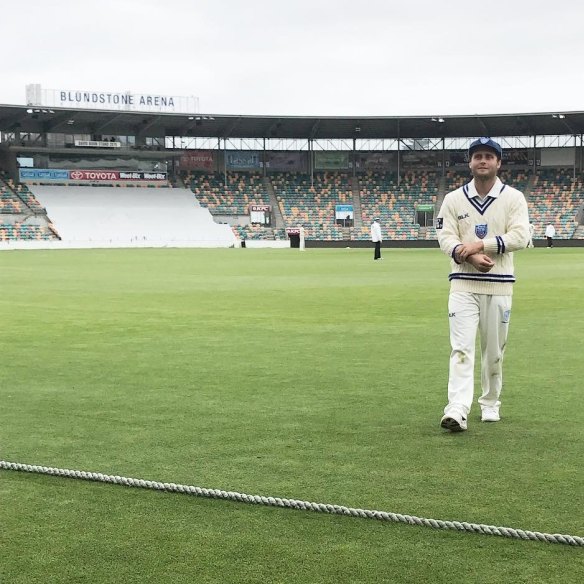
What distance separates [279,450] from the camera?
631 centimetres

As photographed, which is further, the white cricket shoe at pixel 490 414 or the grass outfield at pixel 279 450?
the white cricket shoe at pixel 490 414

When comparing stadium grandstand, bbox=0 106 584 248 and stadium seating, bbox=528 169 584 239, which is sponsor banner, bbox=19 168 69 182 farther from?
stadium seating, bbox=528 169 584 239

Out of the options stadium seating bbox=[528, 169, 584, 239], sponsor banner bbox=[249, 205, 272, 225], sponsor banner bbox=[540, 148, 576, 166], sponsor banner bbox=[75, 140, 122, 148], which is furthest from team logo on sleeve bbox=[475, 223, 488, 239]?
sponsor banner bbox=[540, 148, 576, 166]

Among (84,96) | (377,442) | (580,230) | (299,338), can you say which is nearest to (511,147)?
(580,230)

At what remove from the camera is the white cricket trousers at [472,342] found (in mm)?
7016

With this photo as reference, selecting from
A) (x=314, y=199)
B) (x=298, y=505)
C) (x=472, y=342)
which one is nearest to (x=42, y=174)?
(x=314, y=199)

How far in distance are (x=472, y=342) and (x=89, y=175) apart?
81.6 metres

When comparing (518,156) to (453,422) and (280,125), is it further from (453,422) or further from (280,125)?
(453,422)

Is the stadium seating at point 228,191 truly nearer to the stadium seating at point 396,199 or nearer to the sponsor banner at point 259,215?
the sponsor banner at point 259,215

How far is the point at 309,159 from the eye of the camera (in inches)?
3654

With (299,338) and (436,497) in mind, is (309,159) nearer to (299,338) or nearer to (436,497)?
(299,338)

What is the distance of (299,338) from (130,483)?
25.4 ft

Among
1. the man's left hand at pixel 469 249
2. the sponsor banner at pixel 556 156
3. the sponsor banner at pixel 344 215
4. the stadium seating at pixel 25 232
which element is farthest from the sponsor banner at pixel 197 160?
the man's left hand at pixel 469 249

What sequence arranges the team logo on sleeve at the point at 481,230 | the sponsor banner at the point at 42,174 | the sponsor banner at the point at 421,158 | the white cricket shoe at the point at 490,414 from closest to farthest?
the team logo on sleeve at the point at 481,230
the white cricket shoe at the point at 490,414
the sponsor banner at the point at 42,174
the sponsor banner at the point at 421,158
